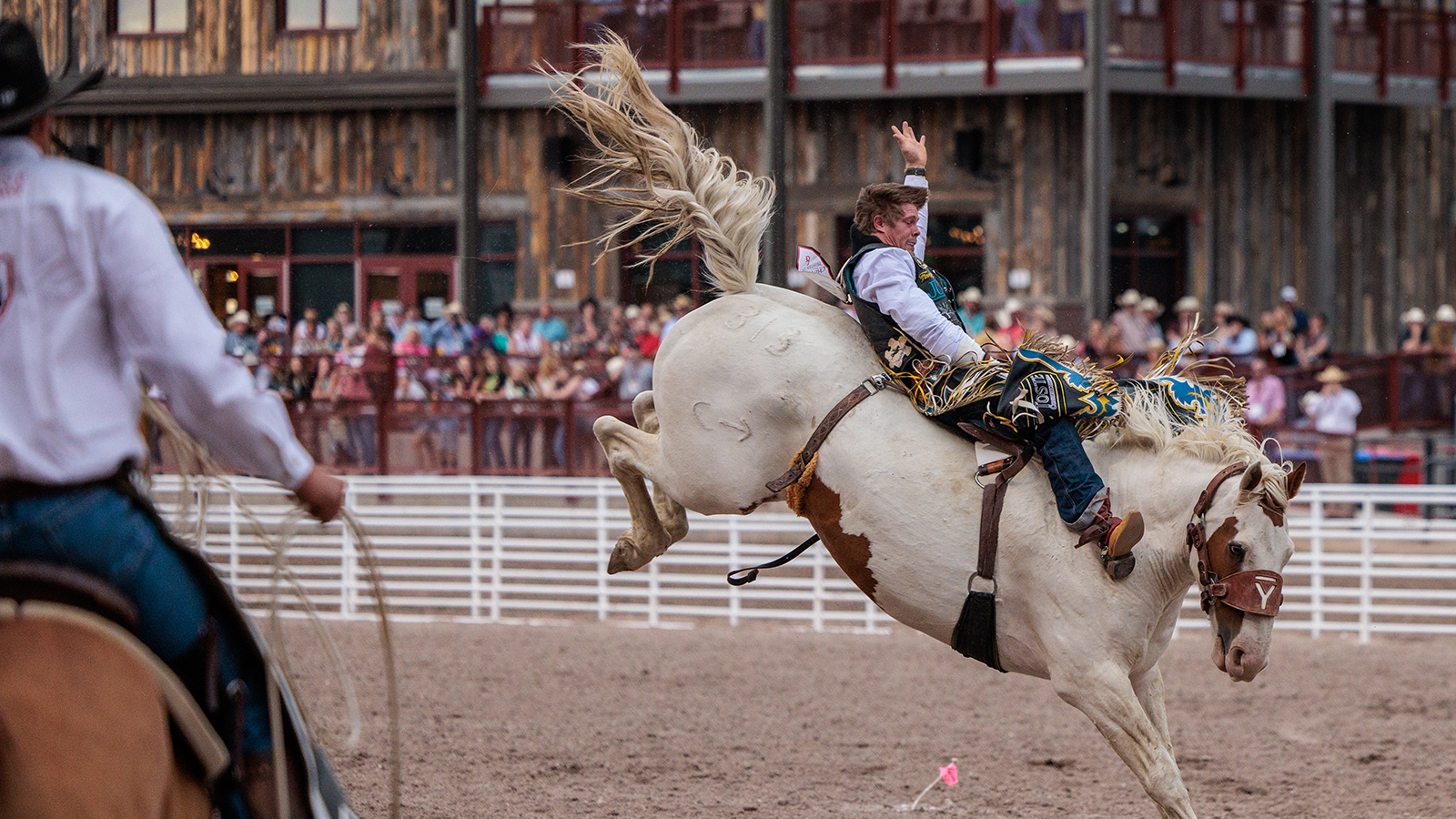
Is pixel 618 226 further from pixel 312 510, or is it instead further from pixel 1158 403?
pixel 312 510

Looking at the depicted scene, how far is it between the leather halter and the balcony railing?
1474 centimetres

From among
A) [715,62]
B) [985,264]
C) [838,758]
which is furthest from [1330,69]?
[838,758]

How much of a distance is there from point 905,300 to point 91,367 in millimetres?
2873

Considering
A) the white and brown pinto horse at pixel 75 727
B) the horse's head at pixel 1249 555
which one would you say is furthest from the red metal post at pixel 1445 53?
the white and brown pinto horse at pixel 75 727

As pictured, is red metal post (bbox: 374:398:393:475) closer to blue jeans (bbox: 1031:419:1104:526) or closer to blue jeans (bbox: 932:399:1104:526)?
blue jeans (bbox: 932:399:1104:526)

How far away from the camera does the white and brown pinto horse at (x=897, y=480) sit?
178 inches

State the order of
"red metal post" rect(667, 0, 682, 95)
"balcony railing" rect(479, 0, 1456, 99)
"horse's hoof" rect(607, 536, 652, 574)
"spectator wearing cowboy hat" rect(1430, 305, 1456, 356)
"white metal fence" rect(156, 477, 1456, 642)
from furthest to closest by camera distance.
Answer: "red metal post" rect(667, 0, 682, 95) < "balcony railing" rect(479, 0, 1456, 99) < "spectator wearing cowboy hat" rect(1430, 305, 1456, 356) < "white metal fence" rect(156, 477, 1456, 642) < "horse's hoof" rect(607, 536, 652, 574)

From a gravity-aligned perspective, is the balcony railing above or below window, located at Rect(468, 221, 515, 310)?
above

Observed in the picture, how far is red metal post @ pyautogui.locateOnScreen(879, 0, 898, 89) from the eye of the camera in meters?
18.6

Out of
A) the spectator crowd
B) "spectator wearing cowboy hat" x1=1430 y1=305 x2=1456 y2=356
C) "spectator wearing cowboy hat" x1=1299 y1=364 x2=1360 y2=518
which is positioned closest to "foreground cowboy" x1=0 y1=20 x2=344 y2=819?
the spectator crowd

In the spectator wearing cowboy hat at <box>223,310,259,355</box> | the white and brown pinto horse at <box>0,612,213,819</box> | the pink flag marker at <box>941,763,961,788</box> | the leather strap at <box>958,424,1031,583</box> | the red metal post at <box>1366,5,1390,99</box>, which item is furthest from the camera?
the red metal post at <box>1366,5,1390,99</box>

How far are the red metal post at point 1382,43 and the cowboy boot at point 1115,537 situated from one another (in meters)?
17.6

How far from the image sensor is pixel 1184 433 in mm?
4703

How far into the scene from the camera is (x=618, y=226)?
518 cm
